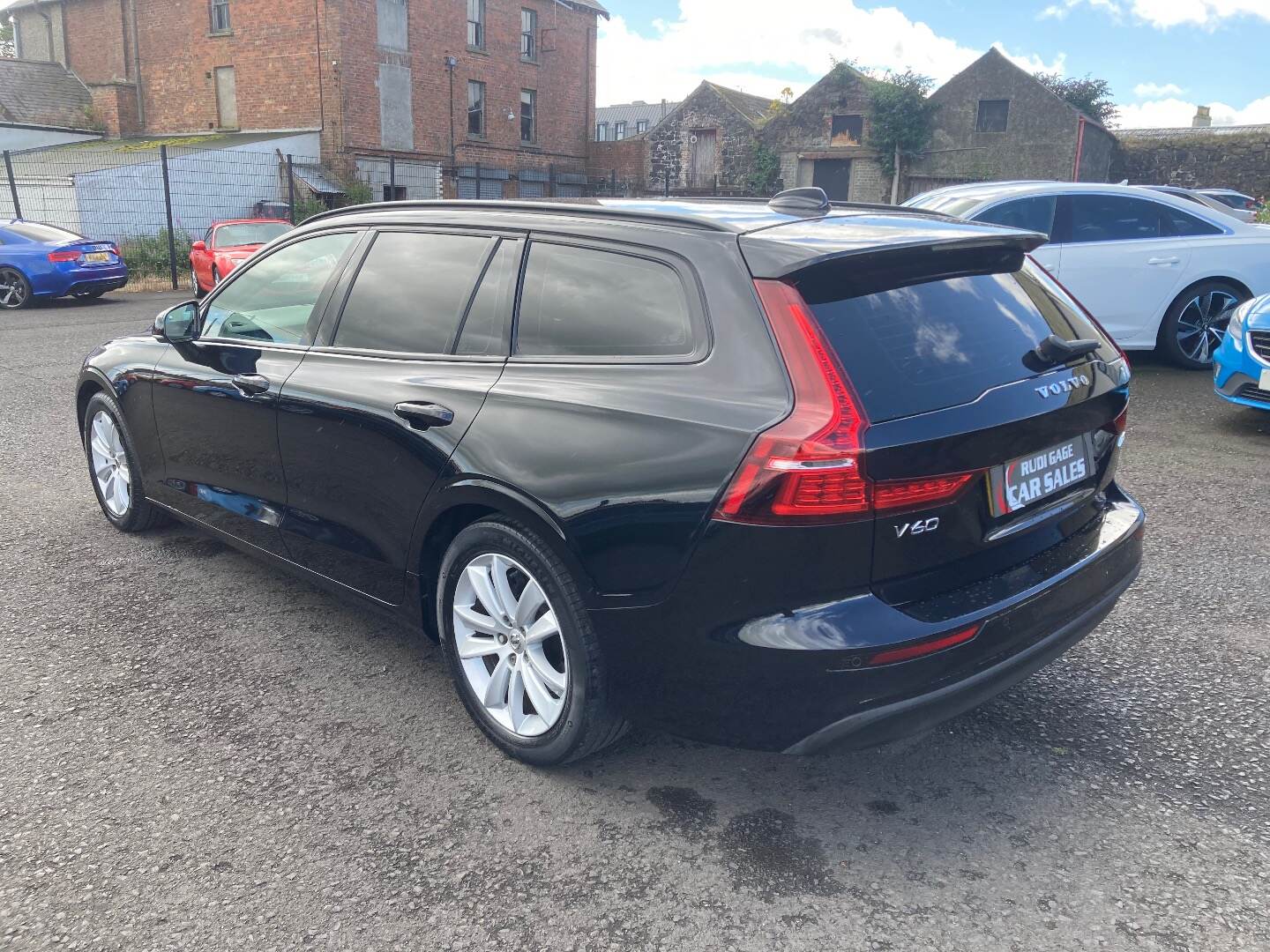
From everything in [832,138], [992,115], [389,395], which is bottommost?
[389,395]

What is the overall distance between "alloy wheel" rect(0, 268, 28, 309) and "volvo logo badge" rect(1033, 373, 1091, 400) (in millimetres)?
17080

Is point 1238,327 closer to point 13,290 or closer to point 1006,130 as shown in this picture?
point 13,290

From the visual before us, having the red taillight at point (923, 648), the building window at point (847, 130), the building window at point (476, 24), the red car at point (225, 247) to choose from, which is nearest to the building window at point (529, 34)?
the building window at point (476, 24)

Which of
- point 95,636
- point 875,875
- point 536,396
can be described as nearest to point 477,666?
point 536,396

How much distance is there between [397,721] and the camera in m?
3.34

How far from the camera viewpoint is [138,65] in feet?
116

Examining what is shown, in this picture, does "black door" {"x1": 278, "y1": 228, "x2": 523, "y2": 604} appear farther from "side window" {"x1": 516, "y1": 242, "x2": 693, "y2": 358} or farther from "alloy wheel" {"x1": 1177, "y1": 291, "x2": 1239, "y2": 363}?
"alloy wheel" {"x1": 1177, "y1": 291, "x2": 1239, "y2": 363}

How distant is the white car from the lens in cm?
900

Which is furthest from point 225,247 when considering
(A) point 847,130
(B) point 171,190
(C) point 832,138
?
(A) point 847,130

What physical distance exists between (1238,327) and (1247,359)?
0.83 ft

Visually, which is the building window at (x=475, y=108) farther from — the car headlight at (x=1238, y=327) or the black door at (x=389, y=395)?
the black door at (x=389, y=395)

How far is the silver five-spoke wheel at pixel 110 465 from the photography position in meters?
5.05

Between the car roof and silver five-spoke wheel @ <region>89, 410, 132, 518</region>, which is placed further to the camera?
silver five-spoke wheel @ <region>89, 410, 132, 518</region>

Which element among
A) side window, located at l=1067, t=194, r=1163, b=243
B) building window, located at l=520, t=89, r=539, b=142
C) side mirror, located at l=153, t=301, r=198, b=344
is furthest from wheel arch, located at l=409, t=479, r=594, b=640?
building window, located at l=520, t=89, r=539, b=142
